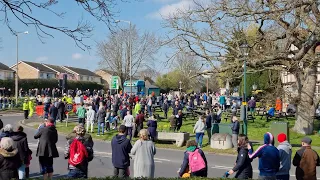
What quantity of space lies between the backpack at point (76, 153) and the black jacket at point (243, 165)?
9.57 feet

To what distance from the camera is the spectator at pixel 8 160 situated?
7.84 meters

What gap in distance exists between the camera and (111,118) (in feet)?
85.9

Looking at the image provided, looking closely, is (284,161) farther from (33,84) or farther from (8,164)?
(33,84)

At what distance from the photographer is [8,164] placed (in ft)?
26.0

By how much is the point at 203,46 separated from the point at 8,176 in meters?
17.3

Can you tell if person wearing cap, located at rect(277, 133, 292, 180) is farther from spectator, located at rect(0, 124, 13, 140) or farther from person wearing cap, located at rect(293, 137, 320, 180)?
spectator, located at rect(0, 124, 13, 140)

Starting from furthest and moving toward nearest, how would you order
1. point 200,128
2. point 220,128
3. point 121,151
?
1. point 220,128
2. point 200,128
3. point 121,151

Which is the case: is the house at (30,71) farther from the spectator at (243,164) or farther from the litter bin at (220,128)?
the spectator at (243,164)

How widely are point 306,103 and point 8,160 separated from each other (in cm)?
1977

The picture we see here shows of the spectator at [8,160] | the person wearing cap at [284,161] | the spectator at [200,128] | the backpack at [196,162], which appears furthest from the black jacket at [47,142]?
the spectator at [200,128]

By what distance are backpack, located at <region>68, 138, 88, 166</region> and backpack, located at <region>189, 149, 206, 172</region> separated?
2072mm

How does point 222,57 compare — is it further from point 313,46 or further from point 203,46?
point 313,46

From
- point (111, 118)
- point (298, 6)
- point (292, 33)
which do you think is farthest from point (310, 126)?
point (111, 118)

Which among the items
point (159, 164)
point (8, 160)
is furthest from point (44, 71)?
point (8, 160)
